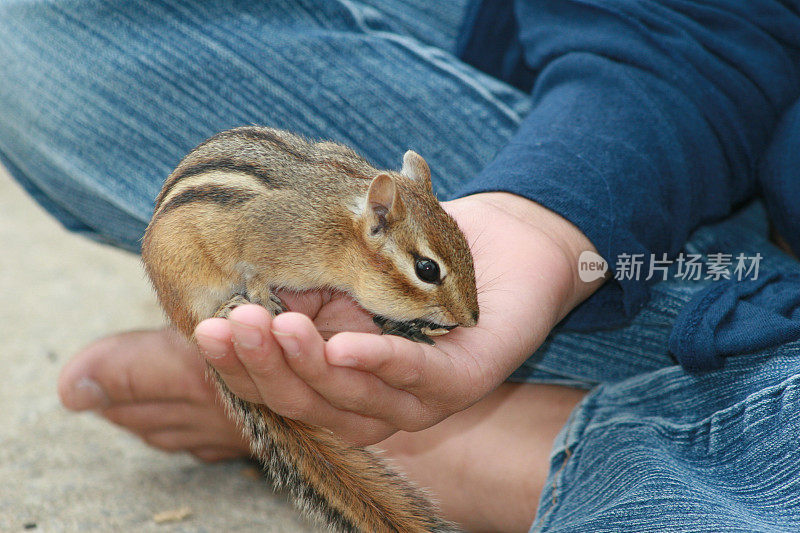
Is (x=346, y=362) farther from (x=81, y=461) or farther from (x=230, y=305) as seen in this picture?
(x=81, y=461)

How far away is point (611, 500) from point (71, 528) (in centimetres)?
141

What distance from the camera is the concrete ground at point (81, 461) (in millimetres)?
2111

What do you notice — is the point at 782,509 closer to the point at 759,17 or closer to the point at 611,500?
the point at 611,500

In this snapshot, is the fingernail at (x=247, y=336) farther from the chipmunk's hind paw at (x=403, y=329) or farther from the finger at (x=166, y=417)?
the finger at (x=166, y=417)

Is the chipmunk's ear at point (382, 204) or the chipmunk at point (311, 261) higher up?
the chipmunk's ear at point (382, 204)

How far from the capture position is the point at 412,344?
4.28ft

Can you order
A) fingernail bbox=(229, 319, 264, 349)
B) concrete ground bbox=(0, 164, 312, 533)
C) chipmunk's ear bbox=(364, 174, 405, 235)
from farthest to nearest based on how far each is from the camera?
concrete ground bbox=(0, 164, 312, 533)
chipmunk's ear bbox=(364, 174, 405, 235)
fingernail bbox=(229, 319, 264, 349)

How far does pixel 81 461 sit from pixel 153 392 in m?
0.37

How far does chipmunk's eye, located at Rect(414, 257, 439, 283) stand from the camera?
1.51 meters

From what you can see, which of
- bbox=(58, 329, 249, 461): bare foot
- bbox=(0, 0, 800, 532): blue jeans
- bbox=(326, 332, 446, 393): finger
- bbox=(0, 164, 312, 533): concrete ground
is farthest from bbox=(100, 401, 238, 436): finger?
bbox=(326, 332, 446, 393): finger

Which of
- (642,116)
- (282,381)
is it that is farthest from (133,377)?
(642,116)

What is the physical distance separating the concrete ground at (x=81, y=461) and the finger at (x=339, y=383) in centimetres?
87

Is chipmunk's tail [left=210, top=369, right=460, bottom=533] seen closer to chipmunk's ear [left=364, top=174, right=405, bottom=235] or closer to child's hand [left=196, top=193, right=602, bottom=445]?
child's hand [left=196, top=193, right=602, bottom=445]

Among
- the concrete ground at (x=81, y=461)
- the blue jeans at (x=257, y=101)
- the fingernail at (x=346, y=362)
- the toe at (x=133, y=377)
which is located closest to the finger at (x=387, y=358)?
the fingernail at (x=346, y=362)
